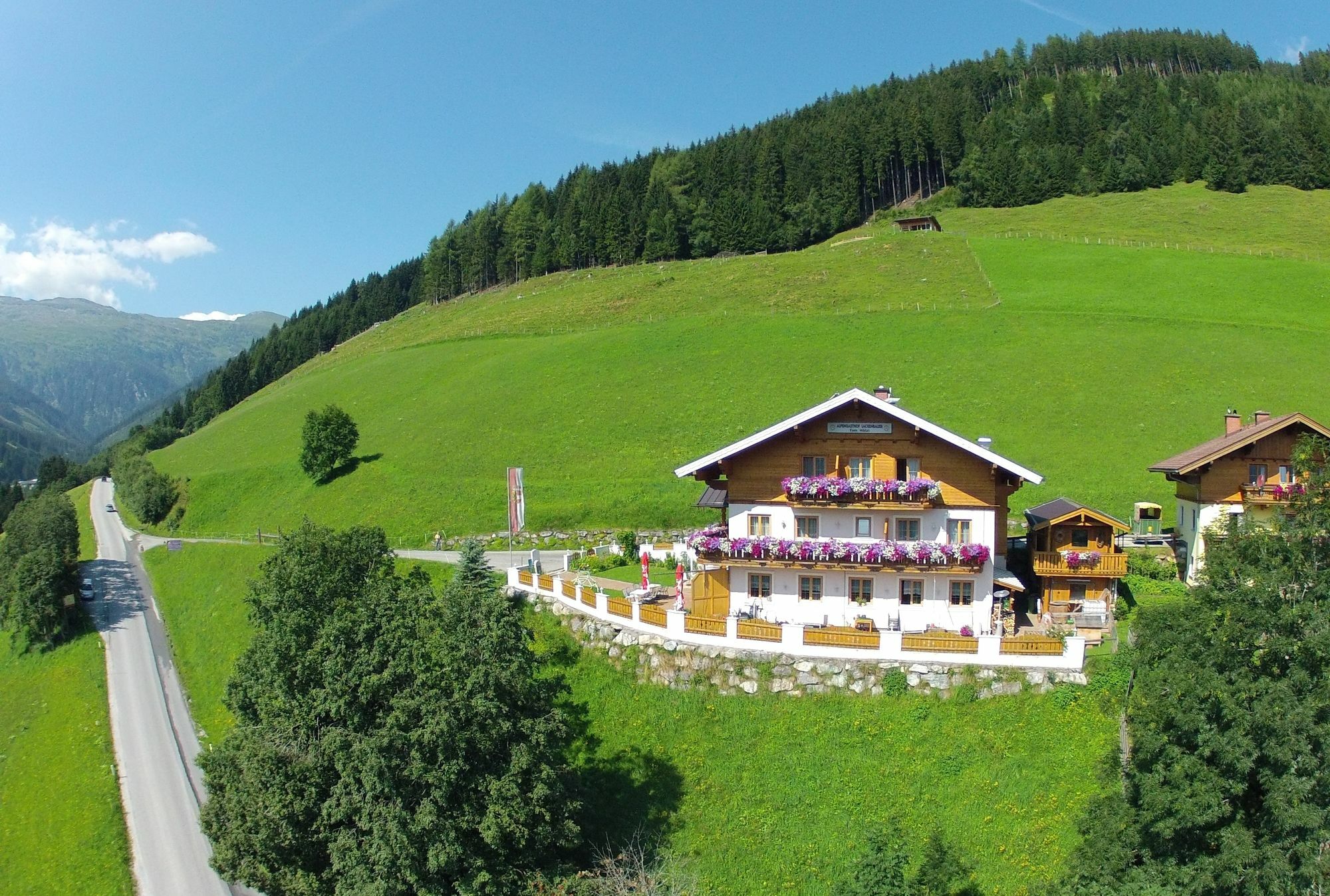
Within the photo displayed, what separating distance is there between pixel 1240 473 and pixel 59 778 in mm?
45092

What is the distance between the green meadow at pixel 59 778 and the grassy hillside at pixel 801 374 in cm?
1496

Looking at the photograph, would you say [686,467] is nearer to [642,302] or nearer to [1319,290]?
[642,302]

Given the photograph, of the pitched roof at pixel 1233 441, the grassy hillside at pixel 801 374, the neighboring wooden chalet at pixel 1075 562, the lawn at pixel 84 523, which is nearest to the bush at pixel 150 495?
the grassy hillside at pixel 801 374

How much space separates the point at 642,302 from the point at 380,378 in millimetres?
28220

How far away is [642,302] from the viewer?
8412cm

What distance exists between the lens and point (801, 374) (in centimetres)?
5691

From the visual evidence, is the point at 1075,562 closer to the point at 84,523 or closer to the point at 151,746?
the point at 151,746

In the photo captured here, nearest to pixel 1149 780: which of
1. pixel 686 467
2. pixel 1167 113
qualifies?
pixel 686 467

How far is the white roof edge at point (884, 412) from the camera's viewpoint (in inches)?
923

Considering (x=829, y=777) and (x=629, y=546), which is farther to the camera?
(x=629, y=546)

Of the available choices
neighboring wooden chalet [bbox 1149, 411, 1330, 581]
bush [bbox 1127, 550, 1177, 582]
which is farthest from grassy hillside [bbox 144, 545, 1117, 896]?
bush [bbox 1127, 550, 1177, 582]

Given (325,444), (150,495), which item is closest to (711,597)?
(325,444)

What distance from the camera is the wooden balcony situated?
83.6 ft

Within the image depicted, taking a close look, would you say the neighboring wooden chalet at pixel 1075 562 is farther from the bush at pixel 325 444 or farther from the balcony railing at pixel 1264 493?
the bush at pixel 325 444
